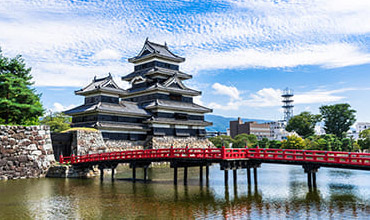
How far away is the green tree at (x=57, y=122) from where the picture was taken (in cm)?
6950

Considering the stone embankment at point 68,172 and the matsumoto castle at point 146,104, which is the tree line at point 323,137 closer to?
the matsumoto castle at point 146,104

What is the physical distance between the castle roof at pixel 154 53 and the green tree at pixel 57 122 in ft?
65.1

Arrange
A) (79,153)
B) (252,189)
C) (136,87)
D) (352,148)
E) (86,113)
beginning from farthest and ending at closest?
1. (352,148)
2. (136,87)
3. (86,113)
4. (79,153)
5. (252,189)

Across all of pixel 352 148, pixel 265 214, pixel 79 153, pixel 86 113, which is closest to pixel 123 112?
pixel 86 113

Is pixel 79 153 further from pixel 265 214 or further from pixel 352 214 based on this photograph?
pixel 352 214

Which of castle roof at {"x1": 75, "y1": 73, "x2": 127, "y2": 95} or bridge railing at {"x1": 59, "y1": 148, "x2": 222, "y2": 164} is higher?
castle roof at {"x1": 75, "y1": 73, "x2": 127, "y2": 95}

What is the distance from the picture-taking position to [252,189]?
2617cm

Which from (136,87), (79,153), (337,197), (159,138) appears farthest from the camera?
(136,87)

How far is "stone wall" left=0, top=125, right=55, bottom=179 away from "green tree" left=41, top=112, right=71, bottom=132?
3326 cm

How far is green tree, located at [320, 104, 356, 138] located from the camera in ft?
283

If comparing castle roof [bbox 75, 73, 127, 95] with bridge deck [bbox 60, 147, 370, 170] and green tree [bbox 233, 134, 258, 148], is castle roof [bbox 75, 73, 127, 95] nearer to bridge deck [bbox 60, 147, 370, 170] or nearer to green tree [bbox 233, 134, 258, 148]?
bridge deck [bbox 60, 147, 370, 170]

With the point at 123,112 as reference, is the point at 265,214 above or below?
below

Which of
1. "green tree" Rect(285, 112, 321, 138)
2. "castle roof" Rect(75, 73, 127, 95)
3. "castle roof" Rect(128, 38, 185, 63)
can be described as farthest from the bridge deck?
"green tree" Rect(285, 112, 321, 138)

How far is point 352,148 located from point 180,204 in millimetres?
58554
